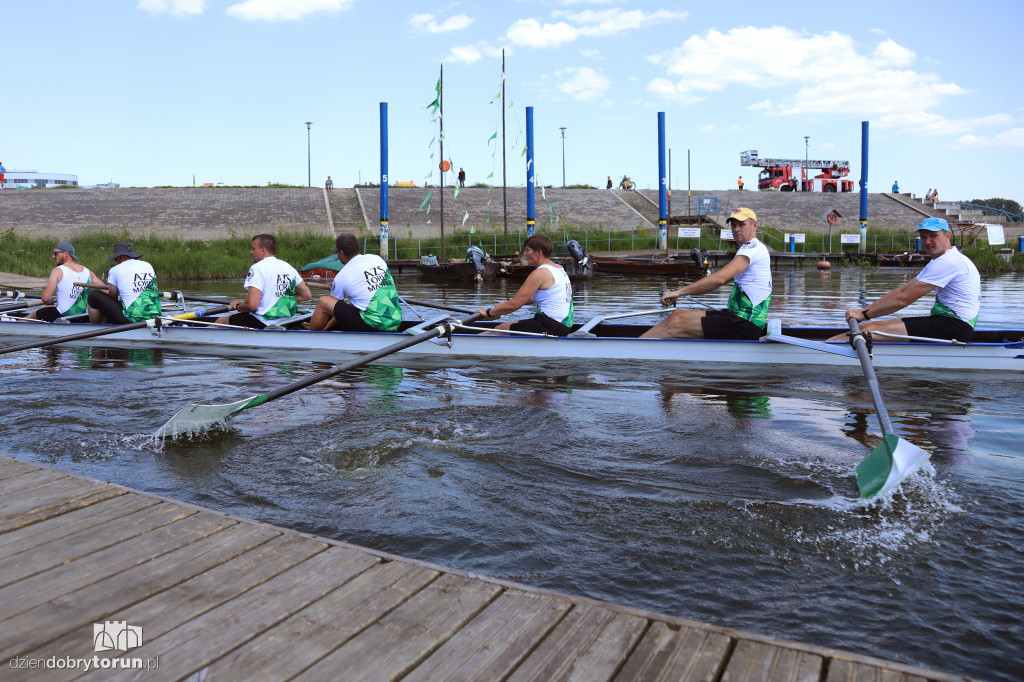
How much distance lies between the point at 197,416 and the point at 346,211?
37.7 metres

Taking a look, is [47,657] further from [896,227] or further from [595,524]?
[896,227]

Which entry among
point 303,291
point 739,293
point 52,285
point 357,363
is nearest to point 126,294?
point 52,285

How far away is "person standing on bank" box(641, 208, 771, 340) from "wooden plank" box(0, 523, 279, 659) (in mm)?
5053

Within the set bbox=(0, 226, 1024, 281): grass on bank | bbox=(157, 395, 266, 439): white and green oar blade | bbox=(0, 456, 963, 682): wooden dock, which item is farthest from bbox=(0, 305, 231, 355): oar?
bbox=(0, 226, 1024, 281): grass on bank

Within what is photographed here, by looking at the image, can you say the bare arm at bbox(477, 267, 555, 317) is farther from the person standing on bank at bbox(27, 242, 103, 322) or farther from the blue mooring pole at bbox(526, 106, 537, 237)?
the blue mooring pole at bbox(526, 106, 537, 237)

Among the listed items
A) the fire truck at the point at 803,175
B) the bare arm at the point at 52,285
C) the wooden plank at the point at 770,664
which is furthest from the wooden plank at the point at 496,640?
the fire truck at the point at 803,175

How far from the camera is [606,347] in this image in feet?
26.0

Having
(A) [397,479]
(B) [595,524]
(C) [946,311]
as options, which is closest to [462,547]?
(B) [595,524]

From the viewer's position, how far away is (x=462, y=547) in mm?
3656

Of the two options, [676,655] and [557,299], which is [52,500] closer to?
[676,655]

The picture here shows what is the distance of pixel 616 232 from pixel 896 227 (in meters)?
16.5

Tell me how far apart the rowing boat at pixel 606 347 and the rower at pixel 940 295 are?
0.47 feet

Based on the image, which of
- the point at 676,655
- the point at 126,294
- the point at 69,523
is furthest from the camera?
the point at 126,294

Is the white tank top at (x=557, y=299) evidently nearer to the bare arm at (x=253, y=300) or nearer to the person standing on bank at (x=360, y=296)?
the person standing on bank at (x=360, y=296)
